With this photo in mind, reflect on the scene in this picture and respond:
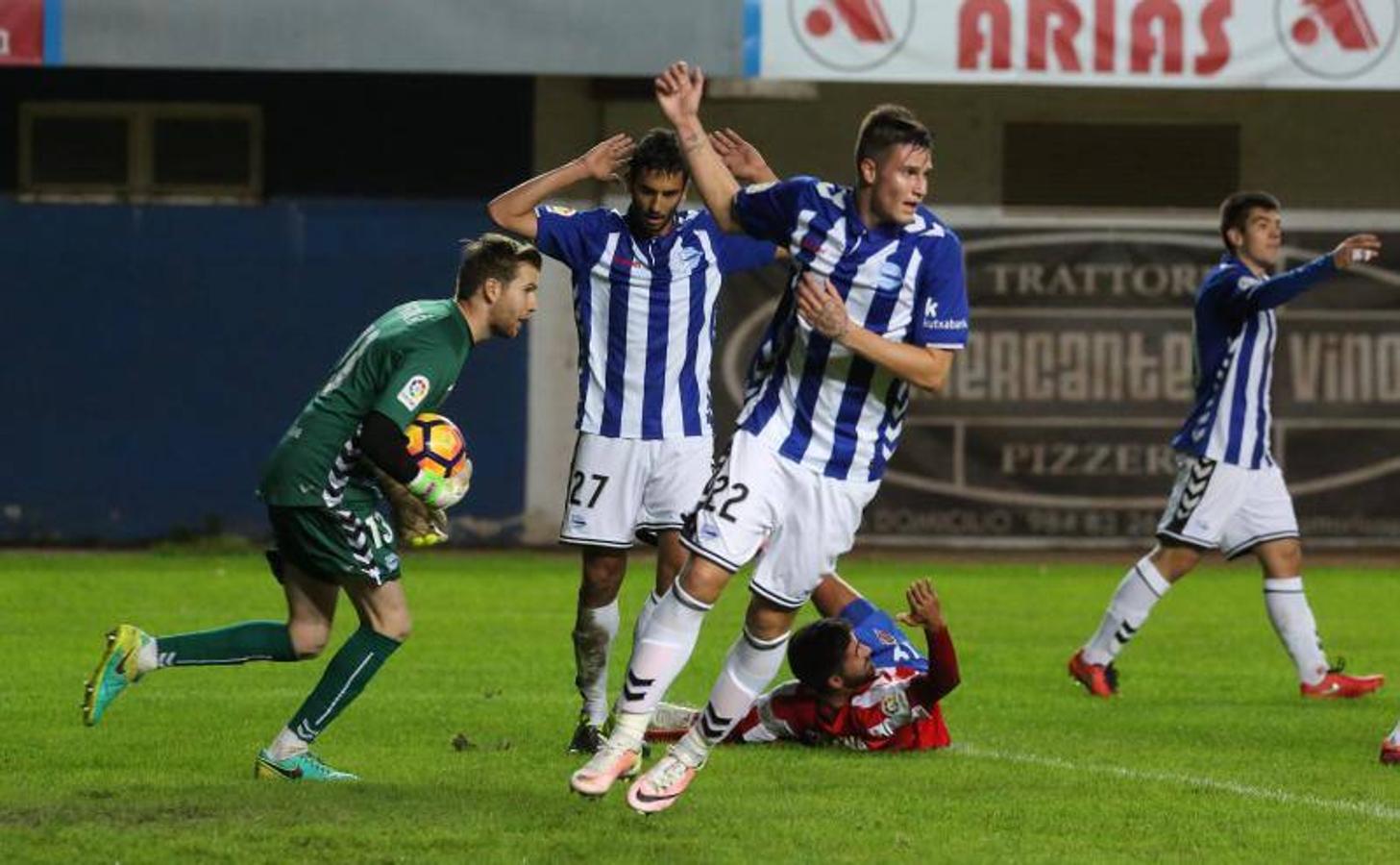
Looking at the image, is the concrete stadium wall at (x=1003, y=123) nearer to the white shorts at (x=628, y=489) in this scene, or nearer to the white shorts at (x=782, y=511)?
the white shorts at (x=628, y=489)

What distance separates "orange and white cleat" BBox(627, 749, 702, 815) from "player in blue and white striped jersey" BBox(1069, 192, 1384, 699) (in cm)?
465

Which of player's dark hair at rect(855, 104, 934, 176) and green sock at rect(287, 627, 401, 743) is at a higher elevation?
player's dark hair at rect(855, 104, 934, 176)

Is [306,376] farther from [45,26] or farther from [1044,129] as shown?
[1044,129]

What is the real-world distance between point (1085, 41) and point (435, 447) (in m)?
11.0

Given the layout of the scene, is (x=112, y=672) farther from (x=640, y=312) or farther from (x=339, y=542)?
(x=640, y=312)

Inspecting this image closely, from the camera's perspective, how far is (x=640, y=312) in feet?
32.0

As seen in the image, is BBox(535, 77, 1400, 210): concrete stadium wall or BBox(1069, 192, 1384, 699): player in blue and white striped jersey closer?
BBox(1069, 192, 1384, 699): player in blue and white striped jersey

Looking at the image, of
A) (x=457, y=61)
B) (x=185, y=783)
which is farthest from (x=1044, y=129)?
(x=185, y=783)

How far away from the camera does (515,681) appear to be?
12.0 metres

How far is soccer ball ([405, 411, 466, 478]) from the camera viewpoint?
8469 millimetres

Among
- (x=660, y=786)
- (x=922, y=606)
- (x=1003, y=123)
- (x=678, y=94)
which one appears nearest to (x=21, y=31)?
(x=1003, y=123)

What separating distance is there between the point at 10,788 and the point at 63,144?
522 inches

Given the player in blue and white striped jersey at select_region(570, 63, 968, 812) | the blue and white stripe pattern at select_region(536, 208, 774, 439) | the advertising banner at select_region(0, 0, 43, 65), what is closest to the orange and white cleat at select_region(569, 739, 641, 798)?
the player in blue and white striped jersey at select_region(570, 63, 968, 812)

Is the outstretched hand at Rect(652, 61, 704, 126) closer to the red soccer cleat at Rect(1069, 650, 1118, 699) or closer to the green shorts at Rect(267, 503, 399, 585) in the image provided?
the green shorts at Rect(267, 503, 399, 585)
